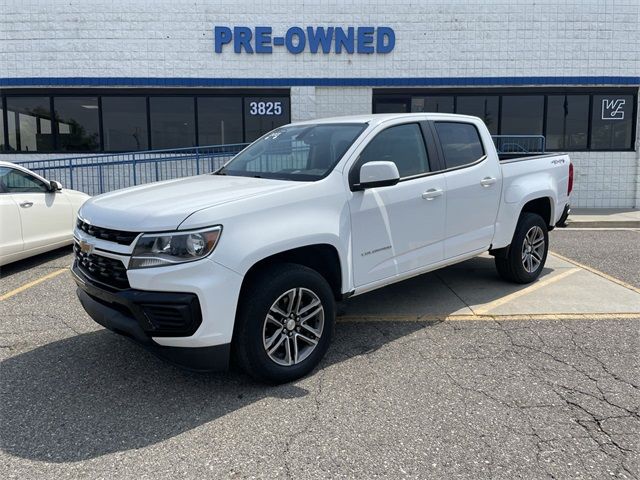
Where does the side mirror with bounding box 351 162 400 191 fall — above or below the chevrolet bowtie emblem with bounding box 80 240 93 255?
above

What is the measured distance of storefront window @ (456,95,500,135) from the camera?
1418 cm

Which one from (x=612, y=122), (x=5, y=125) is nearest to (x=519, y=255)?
(x=612, y=122)

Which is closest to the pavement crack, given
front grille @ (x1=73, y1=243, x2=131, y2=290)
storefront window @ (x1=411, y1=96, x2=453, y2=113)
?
front grille @ (x1=73, y1=243, x2=131, y2=290)

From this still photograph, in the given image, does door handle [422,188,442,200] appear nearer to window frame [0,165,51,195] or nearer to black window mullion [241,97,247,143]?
window frame [0,165,51,195]

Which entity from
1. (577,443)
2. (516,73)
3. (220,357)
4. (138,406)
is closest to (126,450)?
(138,406)

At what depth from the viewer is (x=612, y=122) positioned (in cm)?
1435

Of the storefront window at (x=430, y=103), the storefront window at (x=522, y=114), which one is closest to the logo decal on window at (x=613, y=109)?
the storefront window at (x=522, y=114)

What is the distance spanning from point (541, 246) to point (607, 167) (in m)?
9.84

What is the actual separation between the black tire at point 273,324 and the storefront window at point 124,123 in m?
11.9

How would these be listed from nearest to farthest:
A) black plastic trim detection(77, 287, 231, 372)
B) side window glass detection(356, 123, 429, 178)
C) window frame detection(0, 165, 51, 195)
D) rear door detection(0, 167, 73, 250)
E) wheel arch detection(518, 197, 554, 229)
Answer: black plastic trim detection(77, 287, 231, 372) → side window glass detection(356, 123, 429, 178) → wheel arch detection(518, 197, 554, 229) → window frame detection(0, 165, 51, 195) → rear door detection(0, 167, 73, 250)

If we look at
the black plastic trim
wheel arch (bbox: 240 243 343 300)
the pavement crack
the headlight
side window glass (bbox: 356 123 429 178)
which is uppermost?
side window glass (bbox: 356 123 429 178)

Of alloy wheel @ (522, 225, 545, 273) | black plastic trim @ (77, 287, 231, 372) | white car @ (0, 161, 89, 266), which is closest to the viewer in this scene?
black plastic trim @ (77, 287, 231, 372)

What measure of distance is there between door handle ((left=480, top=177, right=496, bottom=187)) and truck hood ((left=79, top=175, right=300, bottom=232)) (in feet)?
7.43

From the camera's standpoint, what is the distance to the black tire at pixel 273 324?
340 cm
